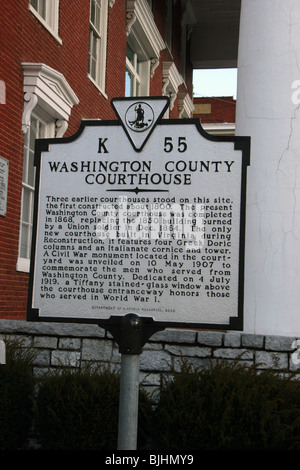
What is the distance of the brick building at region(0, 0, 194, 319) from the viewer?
1043 cm

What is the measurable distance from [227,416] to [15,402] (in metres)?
1.73

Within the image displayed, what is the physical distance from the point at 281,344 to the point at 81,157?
111 inches

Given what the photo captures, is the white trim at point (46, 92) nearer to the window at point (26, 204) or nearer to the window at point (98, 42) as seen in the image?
the window at point (26, 204)

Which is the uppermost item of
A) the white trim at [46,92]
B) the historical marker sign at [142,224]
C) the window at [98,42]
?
the window at [98,42]

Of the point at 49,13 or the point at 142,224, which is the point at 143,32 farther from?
the point at 142,224

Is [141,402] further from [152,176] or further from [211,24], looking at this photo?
[211,24]

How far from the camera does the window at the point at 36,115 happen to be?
10.9 m

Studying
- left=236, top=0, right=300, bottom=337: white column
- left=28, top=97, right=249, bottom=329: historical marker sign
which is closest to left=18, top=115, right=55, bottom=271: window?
left=236, top=0, right=300, bottom=337: white column

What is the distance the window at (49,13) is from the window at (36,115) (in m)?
0.94

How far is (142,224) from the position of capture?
4395 millimetres

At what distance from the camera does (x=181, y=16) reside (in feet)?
86.5

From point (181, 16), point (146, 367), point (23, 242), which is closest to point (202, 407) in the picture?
point (146, 367)

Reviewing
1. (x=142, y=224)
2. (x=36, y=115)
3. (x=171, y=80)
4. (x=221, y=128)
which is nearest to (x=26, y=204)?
(x=36, y=115)

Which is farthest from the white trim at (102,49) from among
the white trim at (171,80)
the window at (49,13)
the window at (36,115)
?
the white trim at (171,80)
